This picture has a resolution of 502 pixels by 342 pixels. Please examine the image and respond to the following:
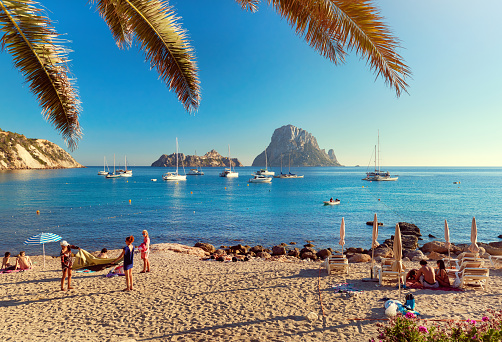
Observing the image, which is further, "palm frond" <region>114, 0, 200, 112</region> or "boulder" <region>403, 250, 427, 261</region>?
"boulder" <region>403, 250, 427, 261</region>

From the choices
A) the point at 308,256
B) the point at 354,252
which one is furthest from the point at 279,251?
the point at 354,252

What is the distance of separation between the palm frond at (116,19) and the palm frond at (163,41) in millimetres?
115

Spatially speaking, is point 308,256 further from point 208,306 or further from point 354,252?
point 208,306

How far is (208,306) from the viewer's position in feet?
27.5

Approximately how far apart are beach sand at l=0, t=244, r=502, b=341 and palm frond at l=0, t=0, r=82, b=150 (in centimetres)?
468

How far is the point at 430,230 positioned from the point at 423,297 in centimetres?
2513

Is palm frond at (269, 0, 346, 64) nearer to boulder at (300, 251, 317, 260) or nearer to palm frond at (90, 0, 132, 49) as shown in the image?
palm frond at (90, 0, 132, 49)

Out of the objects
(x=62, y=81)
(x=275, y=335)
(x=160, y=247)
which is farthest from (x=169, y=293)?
(x=160, y=247)

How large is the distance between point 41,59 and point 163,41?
74.3 inches

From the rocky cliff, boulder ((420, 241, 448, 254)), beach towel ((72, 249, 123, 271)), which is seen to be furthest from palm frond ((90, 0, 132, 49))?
the rocky cliff

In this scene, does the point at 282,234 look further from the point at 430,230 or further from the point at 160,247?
the point at 430,230

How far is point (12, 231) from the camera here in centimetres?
2758

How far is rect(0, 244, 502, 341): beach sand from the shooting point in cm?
673

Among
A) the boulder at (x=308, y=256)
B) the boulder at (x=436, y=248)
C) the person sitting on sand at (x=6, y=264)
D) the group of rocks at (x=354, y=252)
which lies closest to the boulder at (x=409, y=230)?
the group of rocks at (x=354, y=252)
